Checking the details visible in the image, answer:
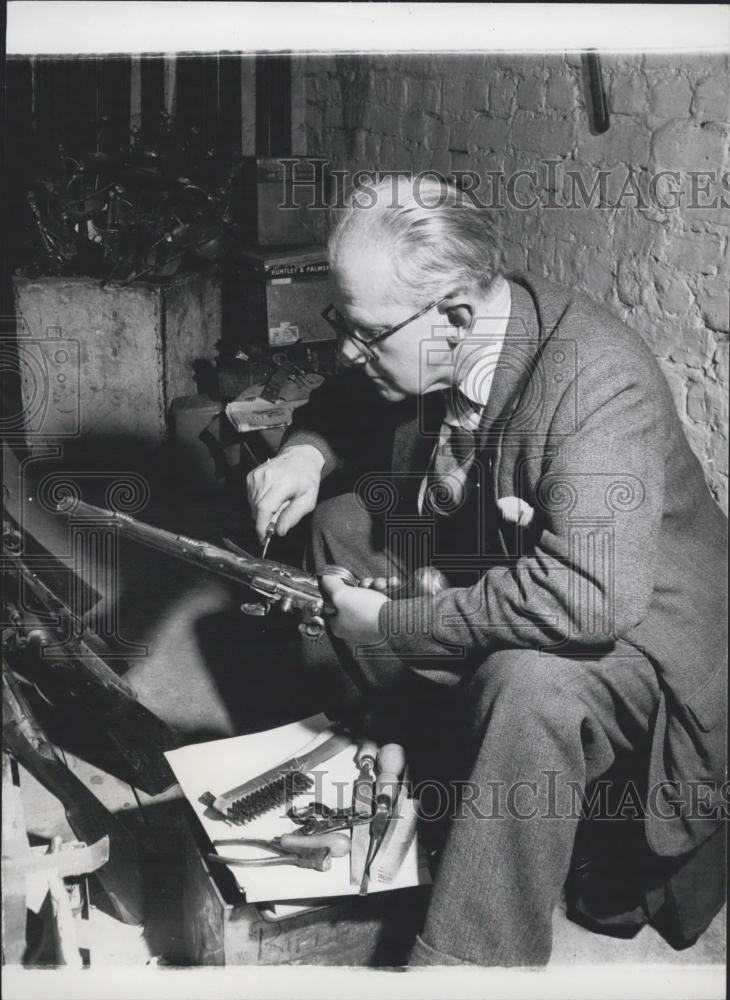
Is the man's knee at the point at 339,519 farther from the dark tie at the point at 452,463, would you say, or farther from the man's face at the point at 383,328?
the man's face at the point at 383,328

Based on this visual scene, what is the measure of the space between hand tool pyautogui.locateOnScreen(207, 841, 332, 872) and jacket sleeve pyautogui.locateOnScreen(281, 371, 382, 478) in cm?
70

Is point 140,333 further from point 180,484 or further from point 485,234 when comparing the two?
point 485,234

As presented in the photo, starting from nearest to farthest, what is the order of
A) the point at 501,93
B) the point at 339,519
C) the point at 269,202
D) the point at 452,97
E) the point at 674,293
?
the point at 674,293, the point at 339,519, the point at 501,93, the point at 452,97, the point at 269,202

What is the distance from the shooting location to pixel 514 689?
4.17 feet

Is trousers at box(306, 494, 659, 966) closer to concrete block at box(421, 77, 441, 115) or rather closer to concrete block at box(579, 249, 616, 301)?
concrete block at box(579, 249, 616, 301)

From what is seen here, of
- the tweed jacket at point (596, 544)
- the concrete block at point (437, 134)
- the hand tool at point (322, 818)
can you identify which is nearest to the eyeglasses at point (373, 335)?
the tweed jacket at point (596, 544)

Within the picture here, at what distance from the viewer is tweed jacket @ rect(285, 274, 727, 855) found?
1224mm

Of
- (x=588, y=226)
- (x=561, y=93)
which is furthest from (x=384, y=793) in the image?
(x=561, y=93)

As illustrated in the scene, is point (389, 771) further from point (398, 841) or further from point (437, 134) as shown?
point (437, 134)

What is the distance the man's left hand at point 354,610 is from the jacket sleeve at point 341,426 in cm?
32

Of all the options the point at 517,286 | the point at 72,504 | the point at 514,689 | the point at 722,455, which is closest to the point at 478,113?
the point at 517,286

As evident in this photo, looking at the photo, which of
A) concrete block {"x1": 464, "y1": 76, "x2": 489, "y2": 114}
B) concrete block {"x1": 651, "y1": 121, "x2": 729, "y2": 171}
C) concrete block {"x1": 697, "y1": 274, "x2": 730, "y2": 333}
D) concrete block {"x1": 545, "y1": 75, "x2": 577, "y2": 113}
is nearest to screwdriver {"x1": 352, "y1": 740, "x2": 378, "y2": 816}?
concrete block {"x1": 697, "y1": 274, "x2": 730, "y2": 333}

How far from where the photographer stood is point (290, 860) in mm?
1372

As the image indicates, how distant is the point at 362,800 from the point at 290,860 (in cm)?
18
